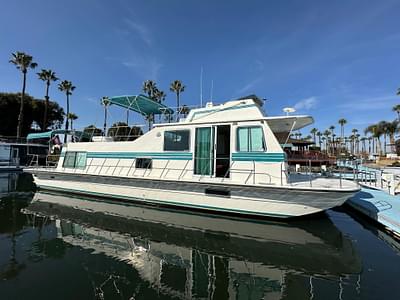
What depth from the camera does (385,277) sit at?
4.77 meters

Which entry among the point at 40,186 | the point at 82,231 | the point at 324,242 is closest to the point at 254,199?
the point at 324,242

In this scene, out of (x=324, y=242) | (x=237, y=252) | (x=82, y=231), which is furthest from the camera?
(x=82, y=231)

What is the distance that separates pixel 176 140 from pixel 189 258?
5312 millimetres

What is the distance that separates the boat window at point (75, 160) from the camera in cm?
1252

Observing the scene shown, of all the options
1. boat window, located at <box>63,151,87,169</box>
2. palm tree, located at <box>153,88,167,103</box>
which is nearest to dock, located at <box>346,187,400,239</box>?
boat window, located at <box>63,151,87,169</box>

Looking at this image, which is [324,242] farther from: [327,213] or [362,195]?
[362,195]

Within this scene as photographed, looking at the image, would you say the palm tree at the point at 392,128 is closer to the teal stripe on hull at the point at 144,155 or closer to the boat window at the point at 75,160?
the teal stripe on hull at the point at 144,155

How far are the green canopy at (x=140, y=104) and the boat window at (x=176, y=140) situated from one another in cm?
203

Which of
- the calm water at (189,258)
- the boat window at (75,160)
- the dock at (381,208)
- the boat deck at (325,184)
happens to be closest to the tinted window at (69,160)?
the boat window at (75,160)

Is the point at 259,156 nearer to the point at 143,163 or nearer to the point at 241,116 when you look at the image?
the point at 241,116

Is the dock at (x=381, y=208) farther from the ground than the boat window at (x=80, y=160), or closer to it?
closer to it

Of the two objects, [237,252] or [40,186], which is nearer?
[237,252]

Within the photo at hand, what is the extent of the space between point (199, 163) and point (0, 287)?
21.6 feet

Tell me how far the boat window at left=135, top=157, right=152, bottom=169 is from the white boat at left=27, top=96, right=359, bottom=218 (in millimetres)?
44
